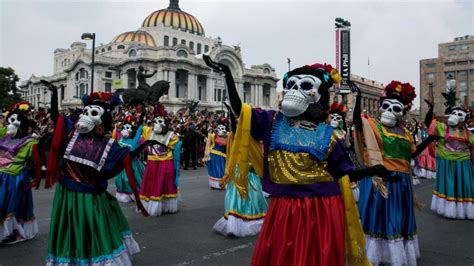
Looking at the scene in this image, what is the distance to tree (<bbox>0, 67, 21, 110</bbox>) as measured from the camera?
43312 mm

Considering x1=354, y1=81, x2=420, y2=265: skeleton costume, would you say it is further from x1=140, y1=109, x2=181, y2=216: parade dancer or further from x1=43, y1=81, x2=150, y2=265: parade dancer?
x1=140, y1=109, x2=181, y2=216: parade dancer

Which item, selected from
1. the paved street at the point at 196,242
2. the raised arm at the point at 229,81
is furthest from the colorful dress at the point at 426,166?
the raised arm at the point at 229,81

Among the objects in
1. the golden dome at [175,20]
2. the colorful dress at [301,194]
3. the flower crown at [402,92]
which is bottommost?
the colorful dress at [301,194]

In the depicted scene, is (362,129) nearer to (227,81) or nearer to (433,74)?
(227,81)

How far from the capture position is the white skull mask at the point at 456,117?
7.79 m

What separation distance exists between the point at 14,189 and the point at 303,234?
4.76 meters

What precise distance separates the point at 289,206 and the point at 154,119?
572cm

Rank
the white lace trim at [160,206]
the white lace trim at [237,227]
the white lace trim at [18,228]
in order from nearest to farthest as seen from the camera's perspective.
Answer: the white lace trim at [18,228] → the white lace trim at [237,227] → the white lace trim at [160,206]

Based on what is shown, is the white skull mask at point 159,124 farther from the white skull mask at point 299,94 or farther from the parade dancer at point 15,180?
the white skull mask at point 299,94

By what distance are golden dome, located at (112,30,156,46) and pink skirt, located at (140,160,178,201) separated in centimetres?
7031

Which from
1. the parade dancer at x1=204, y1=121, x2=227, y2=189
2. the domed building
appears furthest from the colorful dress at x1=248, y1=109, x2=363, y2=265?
the domed building

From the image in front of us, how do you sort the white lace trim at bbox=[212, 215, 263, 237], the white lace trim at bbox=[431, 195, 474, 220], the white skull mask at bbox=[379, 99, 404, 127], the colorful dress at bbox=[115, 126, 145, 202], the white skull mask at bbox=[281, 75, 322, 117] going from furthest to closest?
the colorful dress at bbox=[115, 126, 145, 202]
the white lace trim at bbox=[431, 195, 474, 220]
the white lace trim at bbox=[212, 215, 263, 237]
the white skull mask at bbox=[379, 99, 404, 127]
the white skull mask at bbox=[281, 75, 322, 117]

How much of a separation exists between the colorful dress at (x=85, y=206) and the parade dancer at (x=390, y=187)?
8.97ft

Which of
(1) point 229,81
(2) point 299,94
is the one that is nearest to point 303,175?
(2) point 299,94
